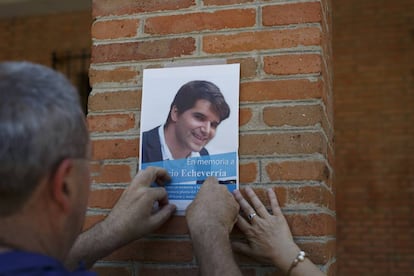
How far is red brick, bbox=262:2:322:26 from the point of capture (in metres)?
1.94

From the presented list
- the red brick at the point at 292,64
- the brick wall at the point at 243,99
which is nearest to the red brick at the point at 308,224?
the brick wall at the point at 243,99

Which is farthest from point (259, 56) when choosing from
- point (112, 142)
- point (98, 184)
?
point (98, 184)

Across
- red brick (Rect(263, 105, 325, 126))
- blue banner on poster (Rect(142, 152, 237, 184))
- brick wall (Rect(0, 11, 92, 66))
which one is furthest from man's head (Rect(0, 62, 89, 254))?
brick wall (Rect(0, 11, 92, 66))

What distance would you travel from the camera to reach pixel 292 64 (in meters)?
1.93

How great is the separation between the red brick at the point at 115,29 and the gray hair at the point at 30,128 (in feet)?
3.06

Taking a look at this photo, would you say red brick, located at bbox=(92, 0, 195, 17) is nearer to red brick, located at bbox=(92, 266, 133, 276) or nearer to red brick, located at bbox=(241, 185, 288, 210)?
red brick, located at bbox=(241, 185, 288, 210)

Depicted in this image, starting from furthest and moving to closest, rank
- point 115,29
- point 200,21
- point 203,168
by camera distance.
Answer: point 115,29 < point 200,21 < point 203,168

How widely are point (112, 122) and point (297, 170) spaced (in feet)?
2.34

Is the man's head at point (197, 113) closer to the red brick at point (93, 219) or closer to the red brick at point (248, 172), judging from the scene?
the red brick at point (248, 172)

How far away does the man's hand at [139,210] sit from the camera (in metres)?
1.83

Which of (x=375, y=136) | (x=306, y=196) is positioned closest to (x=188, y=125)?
(x=306, y=196)

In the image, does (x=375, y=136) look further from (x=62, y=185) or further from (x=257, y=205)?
(x=62, y=185)

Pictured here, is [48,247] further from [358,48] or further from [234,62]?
[358,48]

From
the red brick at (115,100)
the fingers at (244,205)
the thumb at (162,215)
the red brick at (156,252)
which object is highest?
the red brick at (115,100)
